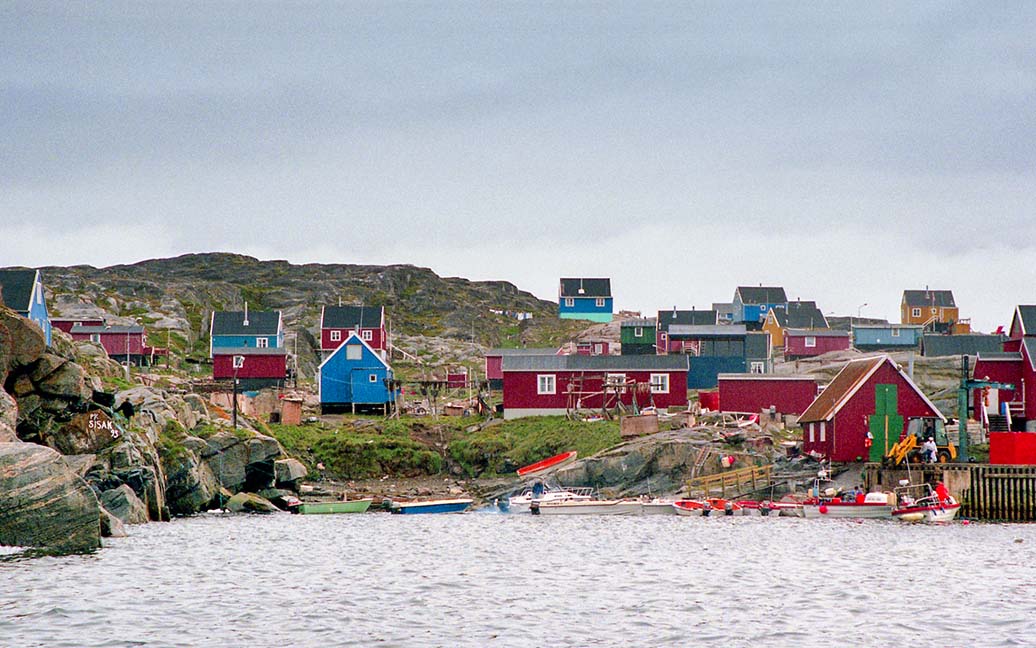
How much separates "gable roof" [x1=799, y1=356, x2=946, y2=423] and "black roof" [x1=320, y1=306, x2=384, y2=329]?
59210 mm

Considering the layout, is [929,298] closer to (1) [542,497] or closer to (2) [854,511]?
(2) [854,511]

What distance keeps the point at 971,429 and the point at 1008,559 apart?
3176 centimetres

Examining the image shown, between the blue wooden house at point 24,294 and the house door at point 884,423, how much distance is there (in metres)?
54.1

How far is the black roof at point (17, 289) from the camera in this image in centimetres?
8269

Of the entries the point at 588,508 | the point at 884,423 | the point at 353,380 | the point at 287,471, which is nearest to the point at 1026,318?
the point at 884,423

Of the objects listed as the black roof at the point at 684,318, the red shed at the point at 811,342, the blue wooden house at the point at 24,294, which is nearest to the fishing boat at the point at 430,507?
the blue wooden house at the point at 24,294

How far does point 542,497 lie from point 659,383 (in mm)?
26200

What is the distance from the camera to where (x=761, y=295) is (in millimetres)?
149750

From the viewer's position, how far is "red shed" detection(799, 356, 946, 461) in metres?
64.6

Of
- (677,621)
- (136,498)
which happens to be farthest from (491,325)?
(677,621)

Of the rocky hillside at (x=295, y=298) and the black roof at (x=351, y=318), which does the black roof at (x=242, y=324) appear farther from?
the black roof at (x=351, y=318)

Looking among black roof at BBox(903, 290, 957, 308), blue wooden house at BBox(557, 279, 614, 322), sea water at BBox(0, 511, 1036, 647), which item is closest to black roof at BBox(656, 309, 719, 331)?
blue wooden house at BBox(557, 279, 614, 322)

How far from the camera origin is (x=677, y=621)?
26.3 metres

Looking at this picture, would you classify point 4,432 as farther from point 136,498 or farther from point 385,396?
point 385,396
